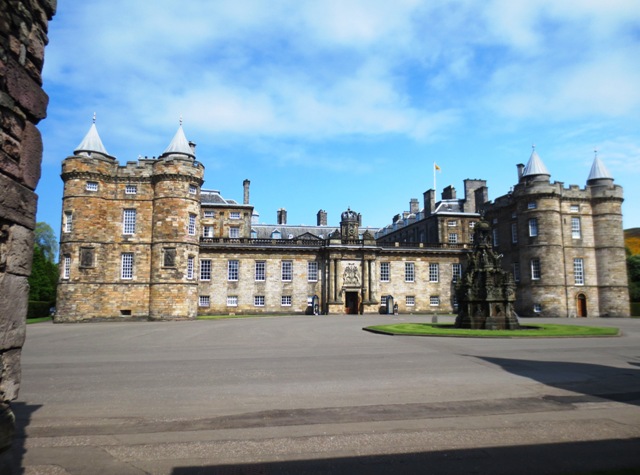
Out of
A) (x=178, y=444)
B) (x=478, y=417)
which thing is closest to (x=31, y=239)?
(x=178, y=444)

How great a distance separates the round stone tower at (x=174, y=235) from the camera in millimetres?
38281

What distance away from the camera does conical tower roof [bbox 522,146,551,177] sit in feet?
154

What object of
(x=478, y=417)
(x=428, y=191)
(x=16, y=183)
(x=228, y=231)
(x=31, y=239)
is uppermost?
(x=428, y=191)

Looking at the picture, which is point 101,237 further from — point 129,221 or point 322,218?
point 322,218

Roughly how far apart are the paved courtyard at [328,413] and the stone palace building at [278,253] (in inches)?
940

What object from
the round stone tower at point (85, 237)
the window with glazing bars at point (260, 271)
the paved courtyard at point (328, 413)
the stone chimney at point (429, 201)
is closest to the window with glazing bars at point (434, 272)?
the stone chimney at point (429, 201)

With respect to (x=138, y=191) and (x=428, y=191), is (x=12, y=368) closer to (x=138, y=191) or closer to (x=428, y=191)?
(x=138, y=191)

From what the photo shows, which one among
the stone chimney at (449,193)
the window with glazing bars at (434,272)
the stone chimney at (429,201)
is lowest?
the window with glazing bars at (434,272)

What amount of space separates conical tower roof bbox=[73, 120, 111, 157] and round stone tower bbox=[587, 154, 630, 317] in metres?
47.0

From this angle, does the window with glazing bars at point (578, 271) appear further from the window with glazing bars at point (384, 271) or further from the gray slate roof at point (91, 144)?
the gray slate roof at point (91, 144)

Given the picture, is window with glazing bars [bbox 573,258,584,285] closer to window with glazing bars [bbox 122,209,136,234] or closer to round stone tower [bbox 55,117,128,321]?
round stone tower [bbox 55,117,128,321]

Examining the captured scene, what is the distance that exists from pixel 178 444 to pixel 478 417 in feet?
14.9

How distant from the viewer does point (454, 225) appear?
58.6 meters

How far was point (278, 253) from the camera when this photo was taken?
155ft
